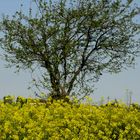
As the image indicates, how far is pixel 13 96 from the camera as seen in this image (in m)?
13.8

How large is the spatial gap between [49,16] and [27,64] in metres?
2.94

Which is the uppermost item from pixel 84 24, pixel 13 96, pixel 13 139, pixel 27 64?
pixel 84 24

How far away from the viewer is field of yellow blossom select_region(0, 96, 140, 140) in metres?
11.0

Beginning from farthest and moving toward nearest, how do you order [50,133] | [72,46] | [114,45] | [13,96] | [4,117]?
1. [114,45]
2. [72,46]
3. [13,96]
4. [4,117]
5. [50,133]

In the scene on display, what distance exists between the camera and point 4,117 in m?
11.8

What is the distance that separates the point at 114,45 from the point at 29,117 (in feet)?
61.5

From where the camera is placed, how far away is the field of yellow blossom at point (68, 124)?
36.2 feet

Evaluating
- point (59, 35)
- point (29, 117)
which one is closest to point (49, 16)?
point (59, 35)

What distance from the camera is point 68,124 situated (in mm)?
11461

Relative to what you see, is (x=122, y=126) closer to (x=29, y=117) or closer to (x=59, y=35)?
(x=29, y=117)

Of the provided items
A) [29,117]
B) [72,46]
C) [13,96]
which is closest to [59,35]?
[72,46]

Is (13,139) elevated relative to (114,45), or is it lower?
lower

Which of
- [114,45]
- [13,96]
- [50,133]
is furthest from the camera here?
[114,45]

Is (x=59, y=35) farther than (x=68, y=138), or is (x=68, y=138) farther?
(x=59, y=35)
